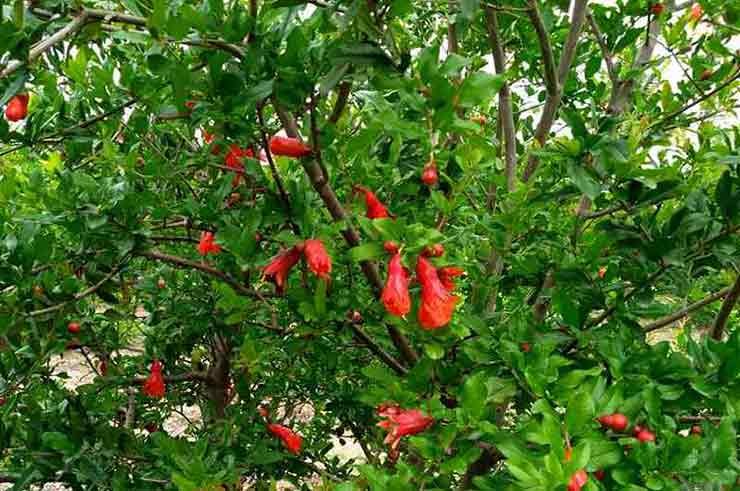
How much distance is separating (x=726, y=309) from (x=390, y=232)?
0.67 meters

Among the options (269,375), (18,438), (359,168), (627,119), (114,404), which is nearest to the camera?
(359,168)

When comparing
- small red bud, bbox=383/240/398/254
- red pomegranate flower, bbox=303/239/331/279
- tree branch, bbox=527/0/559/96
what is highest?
tree branch, bbox=527/0/559/96

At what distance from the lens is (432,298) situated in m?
1.17

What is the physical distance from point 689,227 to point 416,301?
47 cm

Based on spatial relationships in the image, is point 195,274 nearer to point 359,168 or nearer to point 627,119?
point 359,168

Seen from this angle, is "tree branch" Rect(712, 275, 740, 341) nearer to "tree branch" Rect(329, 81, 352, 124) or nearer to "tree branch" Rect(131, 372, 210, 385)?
"tree branch" Rect(329, 81, 352, 124)

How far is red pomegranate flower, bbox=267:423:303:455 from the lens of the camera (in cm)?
213

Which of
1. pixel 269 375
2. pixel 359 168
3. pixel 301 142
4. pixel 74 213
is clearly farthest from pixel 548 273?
pixel 269 375

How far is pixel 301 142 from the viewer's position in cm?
115

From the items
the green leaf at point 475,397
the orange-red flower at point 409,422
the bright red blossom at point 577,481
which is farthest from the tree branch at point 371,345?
the bright red blossom at point 577,481

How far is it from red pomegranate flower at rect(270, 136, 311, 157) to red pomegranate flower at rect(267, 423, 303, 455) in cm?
124

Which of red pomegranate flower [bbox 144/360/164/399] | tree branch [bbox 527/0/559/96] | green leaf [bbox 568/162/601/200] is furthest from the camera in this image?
red pomegranate flower [bbox 144/360/164/399]

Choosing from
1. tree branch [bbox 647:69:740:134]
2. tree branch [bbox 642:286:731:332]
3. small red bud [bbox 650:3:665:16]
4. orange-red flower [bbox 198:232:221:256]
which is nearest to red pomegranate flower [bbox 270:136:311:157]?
orange-red flower [bbox 198:232:221:256]

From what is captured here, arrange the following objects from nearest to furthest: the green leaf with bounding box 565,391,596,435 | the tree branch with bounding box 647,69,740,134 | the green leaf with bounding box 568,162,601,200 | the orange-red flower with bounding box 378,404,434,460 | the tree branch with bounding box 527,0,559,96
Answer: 1. the green leaf with bounding box 565,391,596,435
2. the green leaf with bounding box 568,162,601,200
3. the orange-red flower with bounding box 378,404,434,460
4. the tree branch with bounding box 527,0,559,96
5. the tree branch with bounding box 647,69,740,134
